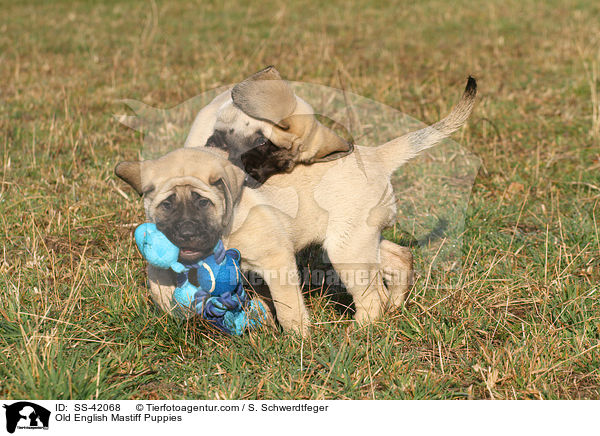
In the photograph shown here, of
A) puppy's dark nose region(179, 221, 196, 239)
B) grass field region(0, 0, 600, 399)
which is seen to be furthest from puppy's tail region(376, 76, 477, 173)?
puppy's dark nose region(179, 221, 196, 239)

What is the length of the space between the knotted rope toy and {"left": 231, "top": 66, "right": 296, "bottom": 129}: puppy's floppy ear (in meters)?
0.91

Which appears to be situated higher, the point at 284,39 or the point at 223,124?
the point at 223,124

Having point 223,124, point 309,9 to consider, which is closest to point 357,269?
point 223,124

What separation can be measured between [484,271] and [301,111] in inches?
58.2

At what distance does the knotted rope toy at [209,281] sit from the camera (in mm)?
2939

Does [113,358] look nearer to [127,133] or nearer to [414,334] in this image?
[414,334]

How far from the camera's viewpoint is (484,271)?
399 cm

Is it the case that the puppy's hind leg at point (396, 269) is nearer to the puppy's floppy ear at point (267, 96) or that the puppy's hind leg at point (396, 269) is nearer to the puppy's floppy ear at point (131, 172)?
the puppy's floppy ear at point (267, 96)

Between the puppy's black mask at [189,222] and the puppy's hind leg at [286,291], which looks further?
the puppy's hind leg at [286,291]

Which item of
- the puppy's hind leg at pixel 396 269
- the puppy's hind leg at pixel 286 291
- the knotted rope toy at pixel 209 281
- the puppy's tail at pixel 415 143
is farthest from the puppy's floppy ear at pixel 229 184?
the puppy's hind leg at pixel 396 269

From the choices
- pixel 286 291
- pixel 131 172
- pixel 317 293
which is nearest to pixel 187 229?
pixel 131 172

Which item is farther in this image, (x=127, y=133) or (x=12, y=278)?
(x=127, y=133)
